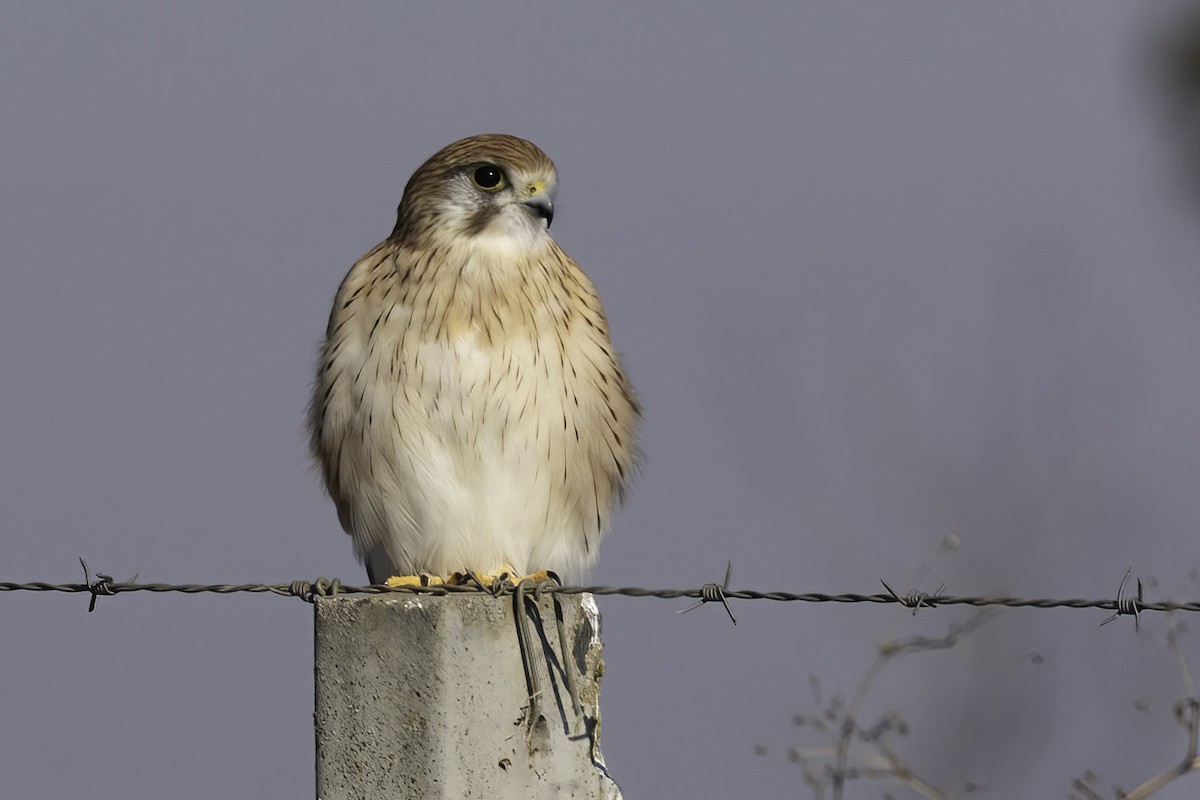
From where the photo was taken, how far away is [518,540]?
4.25 metres

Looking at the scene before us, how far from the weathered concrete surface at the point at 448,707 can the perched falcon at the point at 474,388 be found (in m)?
1.33

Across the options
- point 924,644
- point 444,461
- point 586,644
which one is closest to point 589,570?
point 444,461

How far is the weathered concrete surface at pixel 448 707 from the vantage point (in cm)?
258

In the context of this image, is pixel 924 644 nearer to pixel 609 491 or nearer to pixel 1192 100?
pixel 609 491

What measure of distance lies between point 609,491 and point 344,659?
1758mm

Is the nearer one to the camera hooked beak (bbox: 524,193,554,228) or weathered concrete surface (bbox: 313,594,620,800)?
weathered concrete surface (bbox: 313,594,620,800)

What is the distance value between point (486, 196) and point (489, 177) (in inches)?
2.1

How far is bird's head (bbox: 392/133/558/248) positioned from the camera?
421cm

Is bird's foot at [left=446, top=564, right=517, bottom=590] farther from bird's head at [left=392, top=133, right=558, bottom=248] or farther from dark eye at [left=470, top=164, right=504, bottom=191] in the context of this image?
dark eye at [left=470, top=164, right=504, bottom=191]

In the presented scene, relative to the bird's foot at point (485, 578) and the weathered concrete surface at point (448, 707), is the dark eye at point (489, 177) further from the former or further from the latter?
the weathered concrete surface at point (448, 707)

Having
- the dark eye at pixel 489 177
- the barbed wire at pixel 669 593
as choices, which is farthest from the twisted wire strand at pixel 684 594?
the dark eye at pixel 489 177

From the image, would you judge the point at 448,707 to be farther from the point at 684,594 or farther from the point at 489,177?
the point at 489,177

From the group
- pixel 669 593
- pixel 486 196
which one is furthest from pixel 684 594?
pixel 486 196

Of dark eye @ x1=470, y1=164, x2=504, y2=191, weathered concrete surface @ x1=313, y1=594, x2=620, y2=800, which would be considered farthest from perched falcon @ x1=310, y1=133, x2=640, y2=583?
weathered concrete surface @ x1=313, y1=594, x2=620, y2=800
